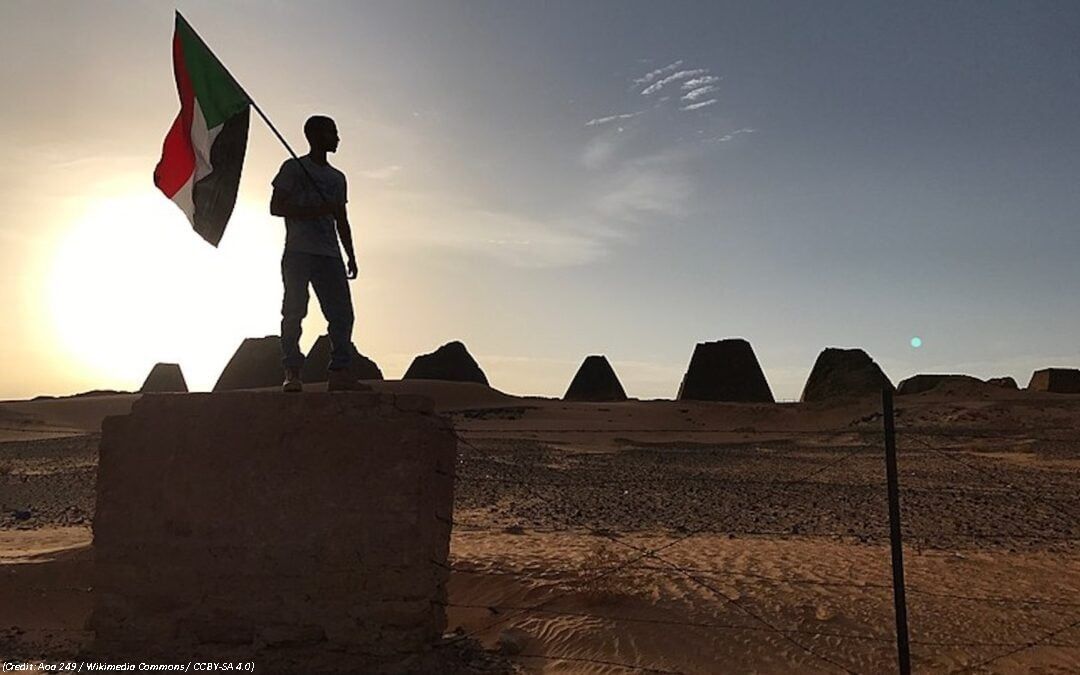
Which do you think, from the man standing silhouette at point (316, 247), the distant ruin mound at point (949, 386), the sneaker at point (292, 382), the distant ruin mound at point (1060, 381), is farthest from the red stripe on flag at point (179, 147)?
the distant ruin mound at point (1060, 381)

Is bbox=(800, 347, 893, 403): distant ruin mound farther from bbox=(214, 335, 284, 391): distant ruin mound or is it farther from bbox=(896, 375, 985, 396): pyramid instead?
bbox=(214, 335, 284, 391): distant ruin mound

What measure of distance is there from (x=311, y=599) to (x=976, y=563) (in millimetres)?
6076

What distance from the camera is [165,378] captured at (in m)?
41.1

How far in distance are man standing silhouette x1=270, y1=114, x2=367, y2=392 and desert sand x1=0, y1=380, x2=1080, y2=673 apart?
2.20 metres

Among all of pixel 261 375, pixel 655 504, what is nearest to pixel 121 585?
pixel 655 504

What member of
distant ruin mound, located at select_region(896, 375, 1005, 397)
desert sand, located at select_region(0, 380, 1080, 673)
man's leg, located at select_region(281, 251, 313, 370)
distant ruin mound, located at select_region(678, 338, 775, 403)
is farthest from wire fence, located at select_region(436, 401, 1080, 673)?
distant ruin mound, located at select_region(678, 338, 775, 403)

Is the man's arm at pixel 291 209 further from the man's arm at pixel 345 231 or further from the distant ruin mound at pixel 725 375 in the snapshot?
the distant ruin mound at pixel 725 375

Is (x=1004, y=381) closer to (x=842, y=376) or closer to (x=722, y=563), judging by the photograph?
(x=842, y=376)

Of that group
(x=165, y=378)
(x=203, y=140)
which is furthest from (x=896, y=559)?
(x=165, y=378)

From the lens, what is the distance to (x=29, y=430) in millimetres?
28031

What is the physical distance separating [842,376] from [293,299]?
117 feet

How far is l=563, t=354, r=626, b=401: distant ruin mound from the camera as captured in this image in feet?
146

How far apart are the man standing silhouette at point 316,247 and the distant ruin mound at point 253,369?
122 ft

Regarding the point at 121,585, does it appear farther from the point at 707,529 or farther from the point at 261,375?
the point at 261,375
